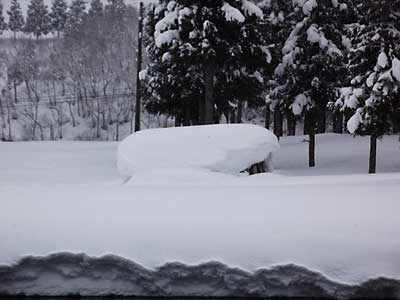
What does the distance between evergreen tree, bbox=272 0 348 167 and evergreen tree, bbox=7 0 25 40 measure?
5592 centimetres

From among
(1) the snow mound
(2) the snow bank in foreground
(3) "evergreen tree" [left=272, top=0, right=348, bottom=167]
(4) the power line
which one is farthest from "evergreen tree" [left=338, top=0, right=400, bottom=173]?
(4) the power line

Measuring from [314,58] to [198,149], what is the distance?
10.8m

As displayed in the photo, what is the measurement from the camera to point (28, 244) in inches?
219

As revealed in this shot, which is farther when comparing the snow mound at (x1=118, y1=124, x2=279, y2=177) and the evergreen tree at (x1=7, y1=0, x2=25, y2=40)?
the evergreen tree at (x1=7, y1=0, x2=25, y2=40)

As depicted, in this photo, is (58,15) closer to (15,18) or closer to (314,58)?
(15,18)

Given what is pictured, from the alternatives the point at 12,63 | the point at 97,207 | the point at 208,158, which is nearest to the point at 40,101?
the point at 12,63

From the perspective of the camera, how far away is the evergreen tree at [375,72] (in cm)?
1468

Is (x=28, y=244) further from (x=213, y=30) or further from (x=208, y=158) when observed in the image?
(x=213, y=30)

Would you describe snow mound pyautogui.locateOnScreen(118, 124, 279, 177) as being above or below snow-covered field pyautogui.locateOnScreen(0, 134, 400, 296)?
above

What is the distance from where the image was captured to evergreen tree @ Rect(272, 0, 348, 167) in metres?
19.7

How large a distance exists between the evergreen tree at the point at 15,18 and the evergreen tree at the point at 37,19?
131cm

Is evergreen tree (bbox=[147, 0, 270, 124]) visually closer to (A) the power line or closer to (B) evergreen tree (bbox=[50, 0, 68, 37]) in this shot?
(A) the power line

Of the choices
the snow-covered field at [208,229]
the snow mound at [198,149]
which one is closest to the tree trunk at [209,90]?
the snow mound at [198,149]

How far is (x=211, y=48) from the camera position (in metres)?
16.4
